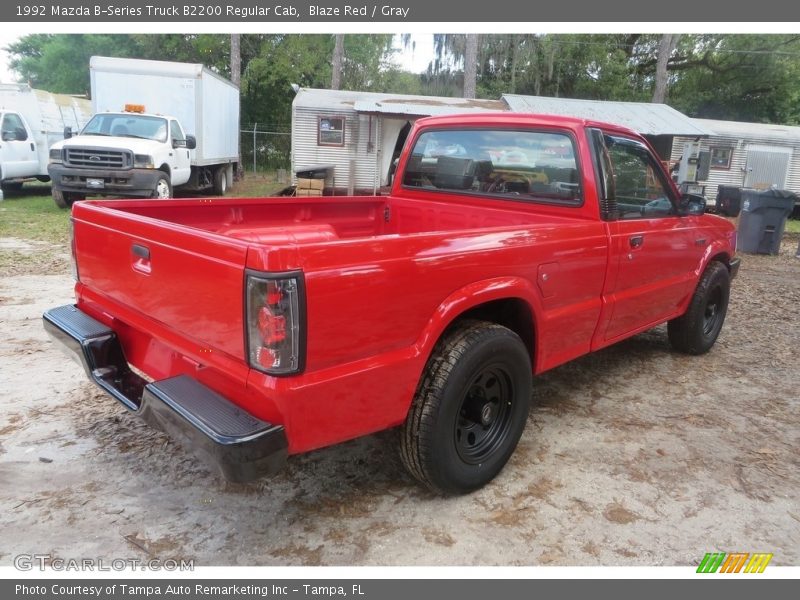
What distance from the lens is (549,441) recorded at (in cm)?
349

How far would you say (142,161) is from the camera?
1155 centimetres

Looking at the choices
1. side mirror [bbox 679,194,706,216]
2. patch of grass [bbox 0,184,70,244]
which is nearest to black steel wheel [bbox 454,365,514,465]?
side mirror [bbox 679,194,706,216]

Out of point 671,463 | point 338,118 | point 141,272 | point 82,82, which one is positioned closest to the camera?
point 141,272

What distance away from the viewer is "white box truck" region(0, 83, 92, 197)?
13474 millimetres

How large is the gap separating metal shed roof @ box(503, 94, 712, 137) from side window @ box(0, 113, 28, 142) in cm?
1277

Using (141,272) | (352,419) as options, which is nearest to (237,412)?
(352,419)

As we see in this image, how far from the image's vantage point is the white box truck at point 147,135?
448 inches

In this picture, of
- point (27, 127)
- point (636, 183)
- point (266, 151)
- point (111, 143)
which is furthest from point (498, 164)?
point (266, 151)

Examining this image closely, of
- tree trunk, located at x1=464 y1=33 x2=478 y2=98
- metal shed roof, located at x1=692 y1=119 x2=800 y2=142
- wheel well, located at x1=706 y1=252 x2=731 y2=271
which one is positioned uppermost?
tree trunk, located at x1=464 y1=33 x2=478 y2=98

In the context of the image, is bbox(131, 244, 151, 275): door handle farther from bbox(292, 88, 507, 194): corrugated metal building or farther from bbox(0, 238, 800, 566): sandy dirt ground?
bbox(292, 88, 507, 194): corrugated metal building

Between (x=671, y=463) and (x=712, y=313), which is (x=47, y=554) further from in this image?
(x=712, y=313)

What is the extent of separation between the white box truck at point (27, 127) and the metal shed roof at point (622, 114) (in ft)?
41.8

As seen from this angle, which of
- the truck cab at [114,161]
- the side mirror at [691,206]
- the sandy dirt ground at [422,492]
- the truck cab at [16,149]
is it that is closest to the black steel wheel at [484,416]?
the sandy dirt ground at [422,492]

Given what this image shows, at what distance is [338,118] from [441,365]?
1646 centimetres
